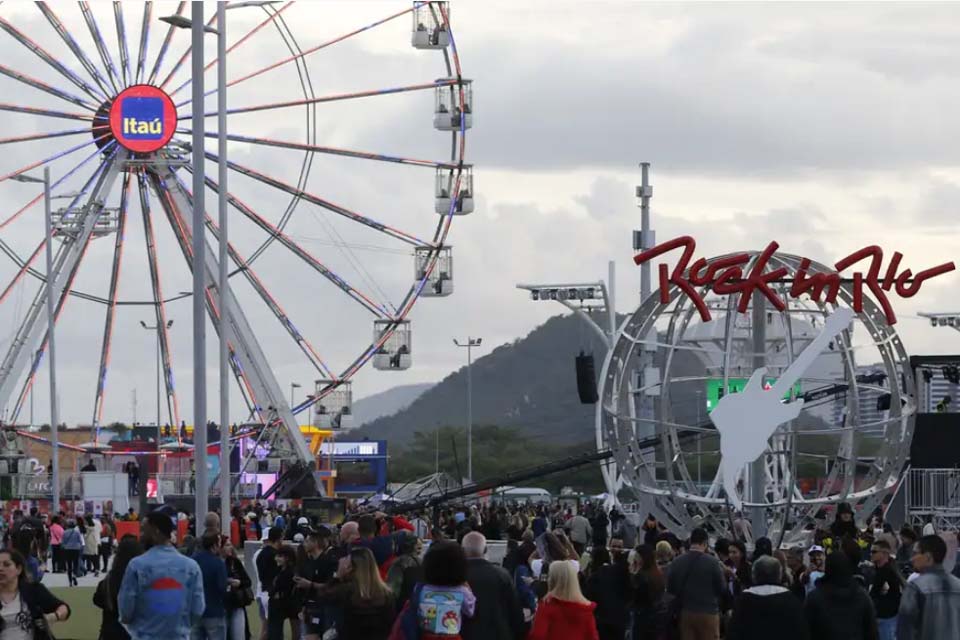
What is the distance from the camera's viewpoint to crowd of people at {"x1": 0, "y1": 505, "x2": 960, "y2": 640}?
479 inches

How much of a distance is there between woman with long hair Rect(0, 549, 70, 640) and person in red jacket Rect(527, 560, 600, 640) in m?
2.94

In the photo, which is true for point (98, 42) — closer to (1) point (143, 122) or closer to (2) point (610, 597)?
(1) point (143, 122)

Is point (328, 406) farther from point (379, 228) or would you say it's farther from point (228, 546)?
point (228, 546)

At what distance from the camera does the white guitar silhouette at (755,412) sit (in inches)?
1019

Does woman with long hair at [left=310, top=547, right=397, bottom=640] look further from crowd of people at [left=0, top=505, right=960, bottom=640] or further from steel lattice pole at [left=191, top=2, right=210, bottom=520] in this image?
steel lattice pole at [left=191, top=2, right=210, bottom=520]

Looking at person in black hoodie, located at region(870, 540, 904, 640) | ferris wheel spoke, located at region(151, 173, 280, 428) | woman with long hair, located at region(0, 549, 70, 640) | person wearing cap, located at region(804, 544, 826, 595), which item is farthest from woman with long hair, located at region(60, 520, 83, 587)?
woman with long hair, located at region(0, 549, 70, 640)

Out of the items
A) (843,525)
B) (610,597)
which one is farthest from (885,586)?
(843,525)

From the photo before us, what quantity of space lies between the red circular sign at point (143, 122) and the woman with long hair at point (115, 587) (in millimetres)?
34436

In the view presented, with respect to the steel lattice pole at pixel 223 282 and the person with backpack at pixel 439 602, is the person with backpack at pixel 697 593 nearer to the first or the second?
the person with backpack at pixel 439 602

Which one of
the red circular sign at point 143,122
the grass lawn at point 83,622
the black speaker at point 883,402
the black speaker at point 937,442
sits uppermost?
the red circular sign at point 143,122

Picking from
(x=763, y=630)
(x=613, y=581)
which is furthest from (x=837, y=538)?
(x=763, y=630)

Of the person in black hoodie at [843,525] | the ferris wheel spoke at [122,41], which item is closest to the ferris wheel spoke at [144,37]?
the ferris wheel spoke at [122,41]

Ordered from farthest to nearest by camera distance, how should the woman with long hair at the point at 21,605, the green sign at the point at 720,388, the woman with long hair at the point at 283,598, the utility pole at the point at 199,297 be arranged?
the green sign at the point at 720,388
the utility pole at the point at 199,297
the woman with long hair at the point at 283,598
the woman with long hair at the point at 21,605

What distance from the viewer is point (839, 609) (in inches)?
507
